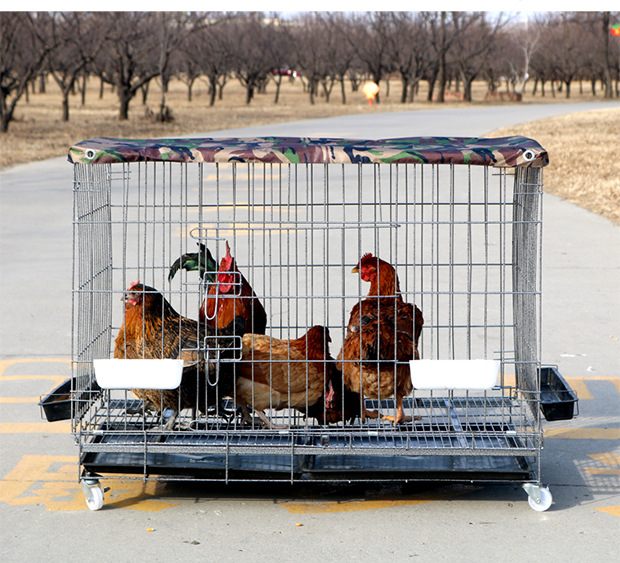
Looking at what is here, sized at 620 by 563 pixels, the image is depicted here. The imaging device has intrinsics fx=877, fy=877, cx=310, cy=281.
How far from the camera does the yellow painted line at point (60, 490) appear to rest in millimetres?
3816

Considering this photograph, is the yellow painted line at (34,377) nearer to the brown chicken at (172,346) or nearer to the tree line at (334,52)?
the brown chicken at (172,346)

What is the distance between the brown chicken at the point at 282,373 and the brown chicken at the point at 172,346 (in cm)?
9

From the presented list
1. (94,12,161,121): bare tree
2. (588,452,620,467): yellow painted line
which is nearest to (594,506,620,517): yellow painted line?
(588,452,620,467): yellow painted line

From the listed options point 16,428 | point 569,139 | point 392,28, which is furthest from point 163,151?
point 392,28

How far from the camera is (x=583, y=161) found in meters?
17.4

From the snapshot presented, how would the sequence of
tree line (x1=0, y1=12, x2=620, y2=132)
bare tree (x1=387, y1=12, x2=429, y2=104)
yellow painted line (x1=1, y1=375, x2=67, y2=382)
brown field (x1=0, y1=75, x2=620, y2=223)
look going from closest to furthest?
yellow painted line (x1=1, y1=375, x2=67, y2=382) → brown field (x1=0, y1=75, x2=620, y2=223) → tree line (x1=0, y1=12, x2=620, y2=132) → bare tree (x1=387, y1=12, x2=429, y2=104)

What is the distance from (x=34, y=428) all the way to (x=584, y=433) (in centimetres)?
297

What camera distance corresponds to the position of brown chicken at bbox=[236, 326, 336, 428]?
13.2 ft

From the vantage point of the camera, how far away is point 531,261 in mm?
3934

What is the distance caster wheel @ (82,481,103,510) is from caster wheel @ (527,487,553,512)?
1829 millimetres

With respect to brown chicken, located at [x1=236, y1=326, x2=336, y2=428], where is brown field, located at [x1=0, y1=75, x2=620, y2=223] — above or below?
above

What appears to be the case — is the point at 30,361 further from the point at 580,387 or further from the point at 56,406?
the point at 580,387

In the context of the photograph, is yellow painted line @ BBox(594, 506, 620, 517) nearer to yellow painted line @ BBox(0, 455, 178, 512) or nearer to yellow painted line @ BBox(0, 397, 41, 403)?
yellow painted line @ BBox(0, 455, 178, 512)

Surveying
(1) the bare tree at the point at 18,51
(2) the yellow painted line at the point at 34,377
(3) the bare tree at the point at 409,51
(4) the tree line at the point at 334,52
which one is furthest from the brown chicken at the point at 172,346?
(3) the bare tree at the point at 409,51
